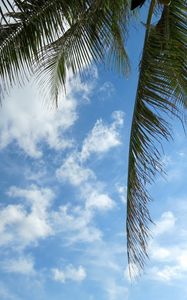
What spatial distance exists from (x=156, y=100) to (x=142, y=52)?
0.67 meters

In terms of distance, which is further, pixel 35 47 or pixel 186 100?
pixel 186 100

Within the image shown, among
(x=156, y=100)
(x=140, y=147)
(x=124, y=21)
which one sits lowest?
(x=140, y=147)

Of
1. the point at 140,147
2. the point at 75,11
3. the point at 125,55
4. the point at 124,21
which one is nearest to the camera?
the point at 75,11

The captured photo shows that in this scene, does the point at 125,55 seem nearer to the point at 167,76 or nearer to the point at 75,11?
the point at 167,76

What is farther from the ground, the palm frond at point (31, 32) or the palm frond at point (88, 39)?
the palm frond at point (88, 39)

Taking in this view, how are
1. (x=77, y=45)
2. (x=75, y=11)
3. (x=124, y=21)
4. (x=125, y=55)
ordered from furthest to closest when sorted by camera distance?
(x=125, y=55) < (x=124, y=21) < (x=77, y=45) < (x=75, y=11)

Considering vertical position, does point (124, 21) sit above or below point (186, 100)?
above

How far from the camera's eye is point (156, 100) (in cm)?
591

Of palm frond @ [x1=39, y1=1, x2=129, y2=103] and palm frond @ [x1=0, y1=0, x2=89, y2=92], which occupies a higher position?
palm frond @ [x1=39, y1=1, x2=129, y2=103]

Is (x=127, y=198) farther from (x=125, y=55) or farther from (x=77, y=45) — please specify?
(x=125, y=55)

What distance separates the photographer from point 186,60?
597 centimetres

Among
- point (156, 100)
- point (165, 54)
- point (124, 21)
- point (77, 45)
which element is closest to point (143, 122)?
point (156, 100)

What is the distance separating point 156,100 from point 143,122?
29 centimetres

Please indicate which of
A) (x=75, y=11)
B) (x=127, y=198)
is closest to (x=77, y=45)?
A: (x=75, y=11)
